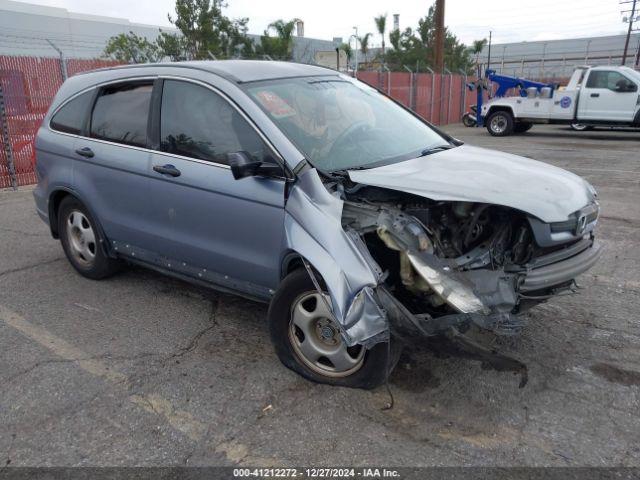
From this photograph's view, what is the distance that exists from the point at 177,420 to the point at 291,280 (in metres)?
0.99

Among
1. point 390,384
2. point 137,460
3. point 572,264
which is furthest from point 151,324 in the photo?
point 572,264

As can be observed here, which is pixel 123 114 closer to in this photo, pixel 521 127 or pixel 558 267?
pixel 558 267

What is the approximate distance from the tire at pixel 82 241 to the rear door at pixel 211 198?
930 mm

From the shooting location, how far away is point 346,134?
149 inches

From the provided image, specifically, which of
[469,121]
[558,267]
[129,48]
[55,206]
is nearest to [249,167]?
[558,267]

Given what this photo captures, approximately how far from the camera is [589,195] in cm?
344

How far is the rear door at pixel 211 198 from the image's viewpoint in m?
3.43

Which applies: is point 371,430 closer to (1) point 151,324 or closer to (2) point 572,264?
(2) point 572,264

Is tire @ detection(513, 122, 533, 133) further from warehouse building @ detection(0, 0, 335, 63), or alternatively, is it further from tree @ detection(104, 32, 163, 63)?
warehouse building @ detection(0, 0, 335, 63)

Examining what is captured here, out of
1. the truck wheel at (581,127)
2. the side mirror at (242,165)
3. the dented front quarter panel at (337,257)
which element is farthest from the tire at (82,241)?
the truck wheel at (581,127)

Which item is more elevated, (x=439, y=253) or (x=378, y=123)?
(x=378, y=123)

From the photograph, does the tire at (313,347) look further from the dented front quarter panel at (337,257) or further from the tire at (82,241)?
the tire at (82,241)

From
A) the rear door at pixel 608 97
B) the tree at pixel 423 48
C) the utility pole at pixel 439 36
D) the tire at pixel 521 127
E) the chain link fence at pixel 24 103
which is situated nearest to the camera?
the chain link fence at pixel 24 103

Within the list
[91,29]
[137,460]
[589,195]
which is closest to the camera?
[137,460]
